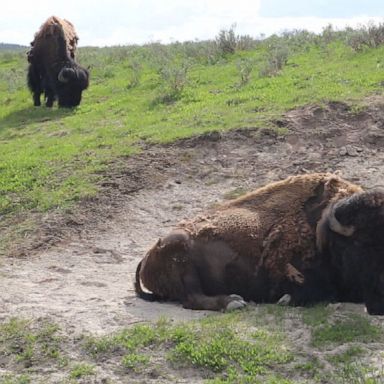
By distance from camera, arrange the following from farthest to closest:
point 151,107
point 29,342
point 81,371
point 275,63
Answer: point 275,63 → point 151,107 → point 29,342 → point 81,371

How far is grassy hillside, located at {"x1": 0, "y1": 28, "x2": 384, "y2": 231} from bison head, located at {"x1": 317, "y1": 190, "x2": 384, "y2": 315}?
15.4ft

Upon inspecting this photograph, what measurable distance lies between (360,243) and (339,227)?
0.67ft

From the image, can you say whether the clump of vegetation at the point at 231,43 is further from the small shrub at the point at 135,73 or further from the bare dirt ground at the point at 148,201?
the bare dirt ground at the point at 148,201

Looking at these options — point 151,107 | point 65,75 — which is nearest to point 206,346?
point 151,107

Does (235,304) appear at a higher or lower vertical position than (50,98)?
lower

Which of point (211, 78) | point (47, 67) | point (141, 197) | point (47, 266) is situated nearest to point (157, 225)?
point (141, 197)

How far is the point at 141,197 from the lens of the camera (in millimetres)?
10648

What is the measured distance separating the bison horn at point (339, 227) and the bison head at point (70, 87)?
11915 mm

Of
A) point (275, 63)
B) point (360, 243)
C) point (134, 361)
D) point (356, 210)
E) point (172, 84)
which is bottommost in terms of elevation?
point (134, 361)

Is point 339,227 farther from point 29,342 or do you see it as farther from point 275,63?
point 275,63

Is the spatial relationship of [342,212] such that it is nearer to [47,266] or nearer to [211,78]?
[47,266]

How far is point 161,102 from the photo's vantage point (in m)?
15.8

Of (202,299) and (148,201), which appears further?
(148,201)

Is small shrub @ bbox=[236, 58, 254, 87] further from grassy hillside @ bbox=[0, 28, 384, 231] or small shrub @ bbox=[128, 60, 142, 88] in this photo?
small shrub @ bbox=[128, 60, 142, 88]
